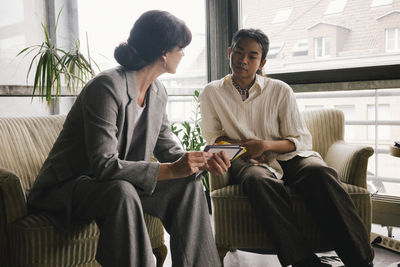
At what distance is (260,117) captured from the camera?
6.72 ft

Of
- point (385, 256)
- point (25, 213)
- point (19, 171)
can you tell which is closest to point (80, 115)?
point (25, 213)

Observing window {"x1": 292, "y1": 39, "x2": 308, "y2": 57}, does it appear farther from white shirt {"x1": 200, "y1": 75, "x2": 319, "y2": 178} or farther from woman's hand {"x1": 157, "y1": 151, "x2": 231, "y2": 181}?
woman's hand {"x1": 157, "y1": 151, "x2": 231, "y2": 181}

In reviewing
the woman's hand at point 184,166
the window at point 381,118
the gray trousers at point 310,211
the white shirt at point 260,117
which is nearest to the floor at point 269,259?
the gray trousers at point 310,211

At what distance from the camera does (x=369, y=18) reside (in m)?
2.73

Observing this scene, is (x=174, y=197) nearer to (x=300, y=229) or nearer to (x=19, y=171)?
(x=300, y=229)

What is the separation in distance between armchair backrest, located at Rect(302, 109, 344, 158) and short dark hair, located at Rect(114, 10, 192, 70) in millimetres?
1165

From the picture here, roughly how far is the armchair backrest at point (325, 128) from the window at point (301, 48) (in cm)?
82

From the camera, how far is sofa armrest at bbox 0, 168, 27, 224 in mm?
1429

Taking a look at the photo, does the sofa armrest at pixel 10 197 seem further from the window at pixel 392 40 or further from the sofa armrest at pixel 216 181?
the window at pixel 392 40

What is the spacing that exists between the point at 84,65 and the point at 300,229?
1667 mm

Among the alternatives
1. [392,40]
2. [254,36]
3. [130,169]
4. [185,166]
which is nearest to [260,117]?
[254,36]

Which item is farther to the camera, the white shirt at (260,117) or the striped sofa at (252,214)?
the white shirt at (260,117)

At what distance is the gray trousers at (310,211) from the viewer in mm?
1601

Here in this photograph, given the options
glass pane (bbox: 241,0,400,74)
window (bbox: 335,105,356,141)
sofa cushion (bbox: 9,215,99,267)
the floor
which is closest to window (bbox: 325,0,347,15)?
glass pane (bbox: 241,0,400,74)
